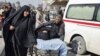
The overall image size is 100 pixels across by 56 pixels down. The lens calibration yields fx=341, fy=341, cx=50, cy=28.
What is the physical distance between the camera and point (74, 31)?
11742 millimetres

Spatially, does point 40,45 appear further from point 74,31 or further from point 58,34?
point 74,31

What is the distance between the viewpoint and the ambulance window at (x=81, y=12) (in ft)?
36.1

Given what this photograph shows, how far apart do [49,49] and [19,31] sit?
0.80 metres

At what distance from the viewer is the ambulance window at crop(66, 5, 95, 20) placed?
1102 cm

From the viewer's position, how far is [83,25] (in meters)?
11.1

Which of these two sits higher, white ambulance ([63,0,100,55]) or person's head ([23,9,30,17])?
person's head ([23,9,30,17])

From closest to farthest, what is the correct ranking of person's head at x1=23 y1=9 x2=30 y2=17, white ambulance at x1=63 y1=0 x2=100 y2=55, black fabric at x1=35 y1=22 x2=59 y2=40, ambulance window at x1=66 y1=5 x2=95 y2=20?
person's head at x1=23 y1=9 x2=30 y2=17 < black fabric at x1=35 y1=22 x2=59 y2=40 < white ambulance at x1=63 y1=0 x2=100 y2=55 < ambulance window at x1=66 y1=5 x2=95 y2=20

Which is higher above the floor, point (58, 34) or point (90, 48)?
point (58, 34)

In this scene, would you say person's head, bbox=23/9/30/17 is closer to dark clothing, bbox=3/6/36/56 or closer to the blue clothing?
dark clothing, bbox=3/6/36/56

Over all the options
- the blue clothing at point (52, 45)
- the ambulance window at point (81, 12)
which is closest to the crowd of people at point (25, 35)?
the blue clothing at point (52, 45)

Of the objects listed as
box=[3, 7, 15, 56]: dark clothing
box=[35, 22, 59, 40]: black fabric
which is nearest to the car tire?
box=[35, 22, 59, 40]: black fabric

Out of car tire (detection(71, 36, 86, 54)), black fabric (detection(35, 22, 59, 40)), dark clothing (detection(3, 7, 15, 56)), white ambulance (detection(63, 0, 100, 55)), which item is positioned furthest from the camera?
car tire (detection(71, 36, 86, 54))

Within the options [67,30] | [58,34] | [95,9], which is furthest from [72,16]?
Answer: [58,34]

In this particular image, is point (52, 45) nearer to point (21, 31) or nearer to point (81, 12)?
point (21, 31)
